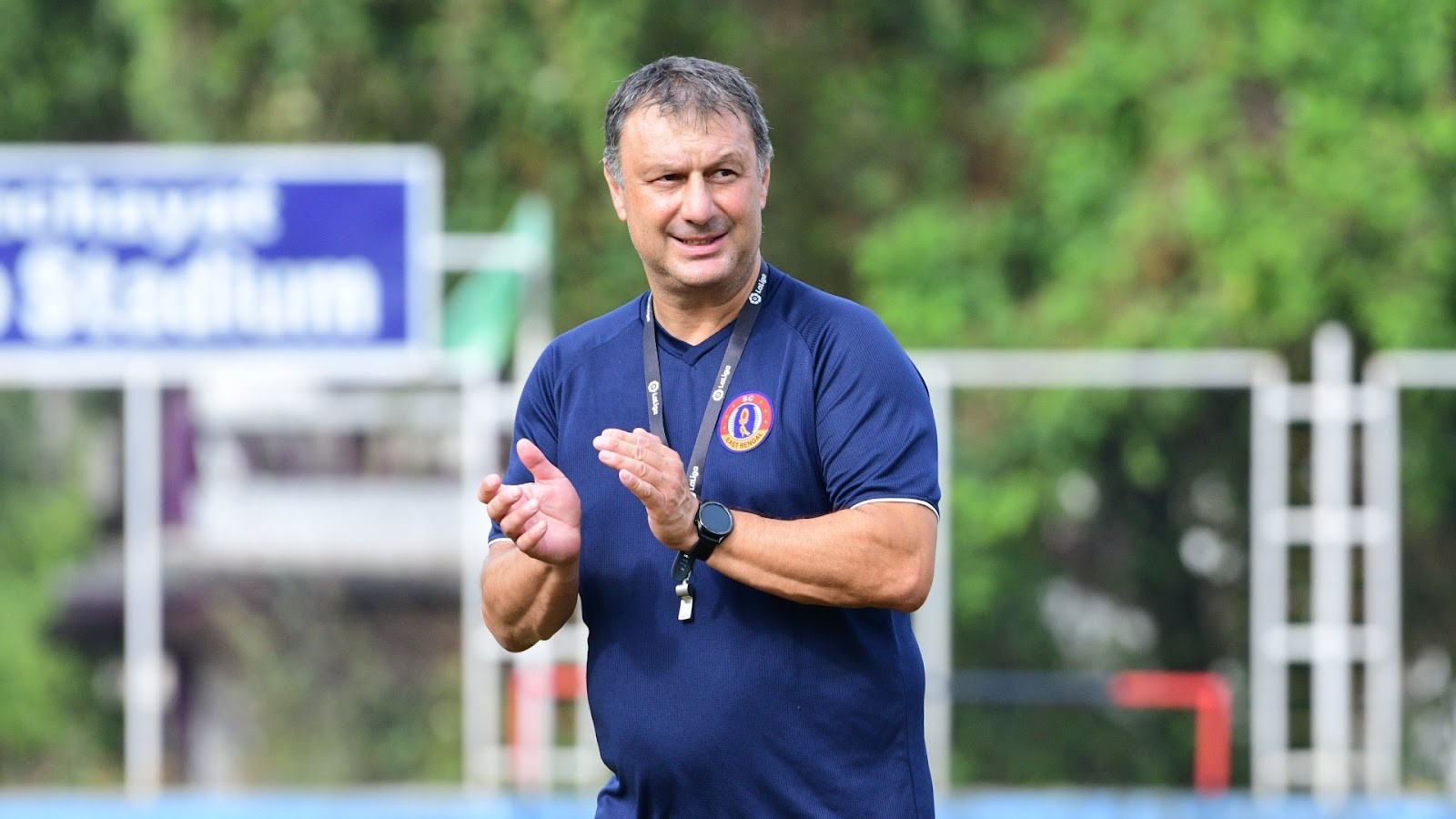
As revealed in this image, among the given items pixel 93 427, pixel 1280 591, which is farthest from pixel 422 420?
pixel 1280 591

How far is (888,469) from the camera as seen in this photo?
8.41 ft

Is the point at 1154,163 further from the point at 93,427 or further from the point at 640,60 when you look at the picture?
the point at 93,427

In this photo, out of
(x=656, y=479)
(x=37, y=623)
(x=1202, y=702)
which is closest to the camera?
(x=656, y=479)

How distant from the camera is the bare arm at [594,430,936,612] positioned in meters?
2.43

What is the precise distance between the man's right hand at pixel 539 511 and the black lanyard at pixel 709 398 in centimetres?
15

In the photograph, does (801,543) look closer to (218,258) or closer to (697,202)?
(697,202)

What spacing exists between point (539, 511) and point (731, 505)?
0.27 meters

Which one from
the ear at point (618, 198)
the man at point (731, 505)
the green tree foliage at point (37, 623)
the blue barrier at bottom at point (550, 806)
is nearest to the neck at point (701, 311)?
the man at point (731, 505)

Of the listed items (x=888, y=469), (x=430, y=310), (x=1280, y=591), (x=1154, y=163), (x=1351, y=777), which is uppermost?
(x=1154, y=163)

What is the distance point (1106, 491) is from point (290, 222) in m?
4.60

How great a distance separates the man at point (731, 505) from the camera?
258 cm

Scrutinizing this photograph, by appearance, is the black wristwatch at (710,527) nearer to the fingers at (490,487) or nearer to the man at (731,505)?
the man at (731,505)

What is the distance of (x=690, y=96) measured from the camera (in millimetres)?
2625

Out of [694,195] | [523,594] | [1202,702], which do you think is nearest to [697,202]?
[694,195]
